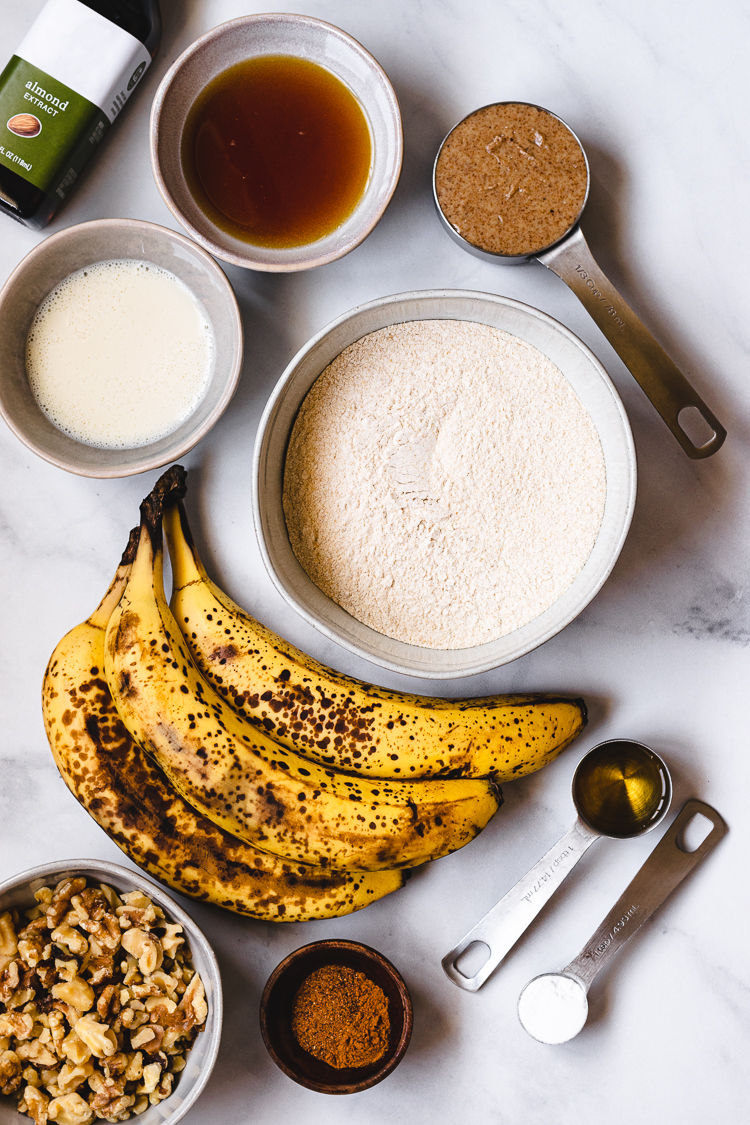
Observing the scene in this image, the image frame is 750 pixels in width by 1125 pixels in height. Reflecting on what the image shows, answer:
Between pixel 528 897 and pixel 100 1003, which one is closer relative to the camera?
pixel 100 1003

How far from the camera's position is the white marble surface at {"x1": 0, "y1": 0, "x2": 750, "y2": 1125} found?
41.9 inches

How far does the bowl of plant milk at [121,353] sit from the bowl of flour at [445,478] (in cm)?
16

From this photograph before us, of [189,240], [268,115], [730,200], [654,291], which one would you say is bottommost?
[189,240]

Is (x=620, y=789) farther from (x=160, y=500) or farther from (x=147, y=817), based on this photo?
(x=160, y=500)

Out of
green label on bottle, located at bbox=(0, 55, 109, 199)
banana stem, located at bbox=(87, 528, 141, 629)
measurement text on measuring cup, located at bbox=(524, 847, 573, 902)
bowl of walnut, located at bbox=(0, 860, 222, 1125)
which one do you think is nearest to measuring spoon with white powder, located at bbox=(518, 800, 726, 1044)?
measurement text on measuring cup, located at bbox=(524, 847, 573, 902)

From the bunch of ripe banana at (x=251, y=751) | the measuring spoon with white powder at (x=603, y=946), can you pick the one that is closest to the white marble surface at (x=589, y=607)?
the measuring spoon with white powder at (x=603, y=946)

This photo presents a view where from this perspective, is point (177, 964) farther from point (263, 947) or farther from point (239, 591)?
point (239, 591)

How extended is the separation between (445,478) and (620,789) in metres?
0.53

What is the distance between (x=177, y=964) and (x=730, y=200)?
1.35 metres

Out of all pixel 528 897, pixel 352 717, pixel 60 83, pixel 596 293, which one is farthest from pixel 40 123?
pixel 528 897

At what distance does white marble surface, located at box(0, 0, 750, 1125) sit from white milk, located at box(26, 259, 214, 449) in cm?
9

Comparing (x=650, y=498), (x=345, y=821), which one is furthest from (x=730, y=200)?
(x=345, y=821)

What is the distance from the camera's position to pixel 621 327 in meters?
1.00

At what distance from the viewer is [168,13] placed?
1.06 metres
